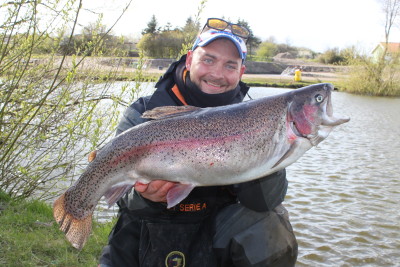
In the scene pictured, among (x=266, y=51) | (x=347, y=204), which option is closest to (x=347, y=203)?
(x=347, y=204)

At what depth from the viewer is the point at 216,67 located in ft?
11.9

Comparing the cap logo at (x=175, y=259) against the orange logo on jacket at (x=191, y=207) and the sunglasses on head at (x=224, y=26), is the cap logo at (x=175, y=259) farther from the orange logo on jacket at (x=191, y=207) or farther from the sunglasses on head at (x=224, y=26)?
the sunglasses on head at (x=224, y=26)

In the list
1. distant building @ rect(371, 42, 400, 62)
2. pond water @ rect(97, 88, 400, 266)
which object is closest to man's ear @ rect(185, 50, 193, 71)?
pond water @ rect(97, 88, 400, 266)

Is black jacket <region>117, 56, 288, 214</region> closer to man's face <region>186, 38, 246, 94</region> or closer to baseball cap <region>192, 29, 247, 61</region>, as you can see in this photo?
man's face <region>186, 38, 246, 94</region>

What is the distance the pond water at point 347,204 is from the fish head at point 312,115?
3113mm

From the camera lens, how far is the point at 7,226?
4.39 metres

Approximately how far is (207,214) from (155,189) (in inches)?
30.4

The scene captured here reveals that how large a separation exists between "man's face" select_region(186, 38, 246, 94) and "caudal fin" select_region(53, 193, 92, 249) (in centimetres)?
159

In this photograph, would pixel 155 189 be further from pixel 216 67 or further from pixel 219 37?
pixel 219 37

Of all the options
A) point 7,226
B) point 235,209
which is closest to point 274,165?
point 235,209

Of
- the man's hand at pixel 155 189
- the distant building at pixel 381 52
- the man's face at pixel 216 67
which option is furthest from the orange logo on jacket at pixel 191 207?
the distant building at pixel 381 52

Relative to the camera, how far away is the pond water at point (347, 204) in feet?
18.2

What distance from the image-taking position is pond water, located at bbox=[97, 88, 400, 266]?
18.2 ft

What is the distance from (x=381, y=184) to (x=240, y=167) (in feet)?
23.0
